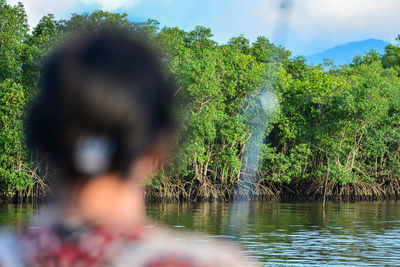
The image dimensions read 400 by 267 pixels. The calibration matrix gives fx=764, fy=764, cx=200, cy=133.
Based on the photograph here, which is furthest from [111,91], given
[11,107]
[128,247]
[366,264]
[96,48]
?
[11,107]

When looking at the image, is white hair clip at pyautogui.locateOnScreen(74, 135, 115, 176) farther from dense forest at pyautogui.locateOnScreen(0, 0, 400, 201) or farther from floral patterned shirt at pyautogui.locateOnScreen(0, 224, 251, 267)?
dense forest at pyautogui.locateOnScreen(0, 0, 400, 201)

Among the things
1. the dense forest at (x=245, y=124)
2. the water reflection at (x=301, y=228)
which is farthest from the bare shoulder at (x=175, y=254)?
the dense forest at (x=245, y=124)

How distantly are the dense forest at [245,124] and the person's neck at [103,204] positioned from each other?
2520 centimetres

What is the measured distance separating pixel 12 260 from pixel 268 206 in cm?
2750

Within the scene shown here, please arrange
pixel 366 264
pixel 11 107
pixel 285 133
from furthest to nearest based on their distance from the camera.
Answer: pixel 285 133 < pixel 11 107 < pixel 366 264

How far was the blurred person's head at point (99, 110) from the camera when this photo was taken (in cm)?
97

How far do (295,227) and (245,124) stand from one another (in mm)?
11970

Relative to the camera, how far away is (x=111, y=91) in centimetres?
97

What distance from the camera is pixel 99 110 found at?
3.17 feet

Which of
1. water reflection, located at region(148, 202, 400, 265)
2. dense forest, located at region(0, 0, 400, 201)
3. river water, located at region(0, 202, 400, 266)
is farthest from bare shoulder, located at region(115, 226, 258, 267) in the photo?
dense forest, located at region(0, 0, 400, 201)

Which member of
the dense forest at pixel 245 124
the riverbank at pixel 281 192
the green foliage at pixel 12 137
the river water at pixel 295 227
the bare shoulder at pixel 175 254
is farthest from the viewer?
Result: the riverbank at pixel 281 192

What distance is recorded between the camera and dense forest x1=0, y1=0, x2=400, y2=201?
89.4 feet

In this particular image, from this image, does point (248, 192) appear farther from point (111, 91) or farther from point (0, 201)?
point (111, 91)

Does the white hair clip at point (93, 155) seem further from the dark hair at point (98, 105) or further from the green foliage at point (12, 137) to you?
the green foliage at point (12, 137)
